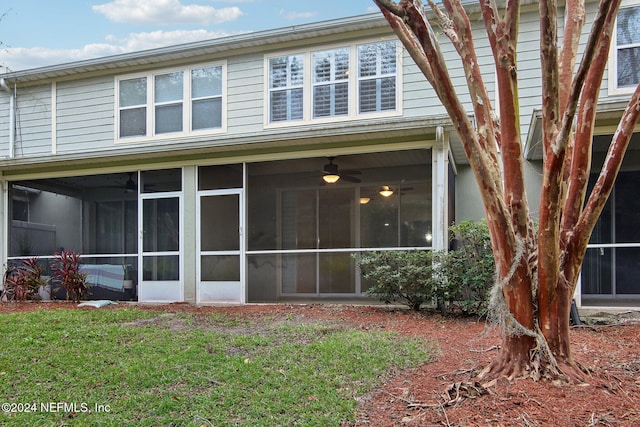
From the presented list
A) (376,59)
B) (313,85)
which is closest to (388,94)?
(376,59)

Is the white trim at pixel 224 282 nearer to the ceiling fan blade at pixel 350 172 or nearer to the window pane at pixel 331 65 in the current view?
the ceiling fan blade at pixel 350 172

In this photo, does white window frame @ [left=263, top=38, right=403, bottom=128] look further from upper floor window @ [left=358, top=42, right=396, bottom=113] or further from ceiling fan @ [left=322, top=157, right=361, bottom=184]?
ceiling fan @ [left=322, top=157, right=361, bottom=184]

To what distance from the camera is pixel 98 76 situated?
10.7 metres

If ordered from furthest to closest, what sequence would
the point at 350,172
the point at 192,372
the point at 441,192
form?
1. the point at 350,172
2. the point at 441,192
3. the point at 192,372

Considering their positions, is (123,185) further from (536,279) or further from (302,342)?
(536,279)

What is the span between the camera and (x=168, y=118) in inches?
403

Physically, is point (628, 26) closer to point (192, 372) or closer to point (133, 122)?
point (192, 372)

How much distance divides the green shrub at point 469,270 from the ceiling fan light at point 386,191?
3.26 metres

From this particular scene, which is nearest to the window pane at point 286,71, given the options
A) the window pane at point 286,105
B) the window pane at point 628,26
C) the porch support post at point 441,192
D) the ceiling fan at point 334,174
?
the window pane at point 286,105

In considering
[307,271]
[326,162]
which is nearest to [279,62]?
[326,162]

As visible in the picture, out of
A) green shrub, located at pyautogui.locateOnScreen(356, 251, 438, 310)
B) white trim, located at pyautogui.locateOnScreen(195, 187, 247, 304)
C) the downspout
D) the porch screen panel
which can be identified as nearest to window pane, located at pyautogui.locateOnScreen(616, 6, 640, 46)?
the porch screen panel

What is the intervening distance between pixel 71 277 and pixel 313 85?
6227 millimetres

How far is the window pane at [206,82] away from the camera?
9961 millimetres

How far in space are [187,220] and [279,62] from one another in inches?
152
